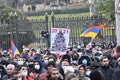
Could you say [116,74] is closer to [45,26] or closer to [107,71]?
[107,71]

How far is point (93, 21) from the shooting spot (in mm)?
23734

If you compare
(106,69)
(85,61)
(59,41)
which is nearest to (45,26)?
(59,41)

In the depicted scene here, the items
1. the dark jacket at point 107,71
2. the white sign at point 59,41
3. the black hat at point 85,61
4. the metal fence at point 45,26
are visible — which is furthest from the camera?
the metal fence at point 45,26

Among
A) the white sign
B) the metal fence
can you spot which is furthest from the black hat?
the metal fence

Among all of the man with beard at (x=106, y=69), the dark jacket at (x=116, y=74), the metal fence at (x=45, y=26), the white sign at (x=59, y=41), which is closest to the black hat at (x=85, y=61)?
the man with beard at (x=106, y=69)

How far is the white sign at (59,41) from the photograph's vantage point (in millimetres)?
14328

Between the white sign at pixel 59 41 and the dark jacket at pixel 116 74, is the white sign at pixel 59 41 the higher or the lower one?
the lower one

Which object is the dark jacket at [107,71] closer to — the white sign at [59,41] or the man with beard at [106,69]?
the man with beard at [106,69]

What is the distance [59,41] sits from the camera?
14547mm

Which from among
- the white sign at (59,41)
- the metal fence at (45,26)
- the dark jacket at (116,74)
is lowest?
the metal fence at (45,26)

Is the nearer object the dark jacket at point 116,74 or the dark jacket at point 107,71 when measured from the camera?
the dark jacket at point 116,74

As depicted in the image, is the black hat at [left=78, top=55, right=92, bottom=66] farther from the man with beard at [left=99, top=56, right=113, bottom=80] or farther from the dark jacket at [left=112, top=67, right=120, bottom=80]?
the dark jacket at [left=112, top=67, right=120, bottom=80]

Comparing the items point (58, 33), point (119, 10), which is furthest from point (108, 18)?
point (119, 10)

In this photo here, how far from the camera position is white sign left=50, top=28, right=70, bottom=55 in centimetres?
1433
